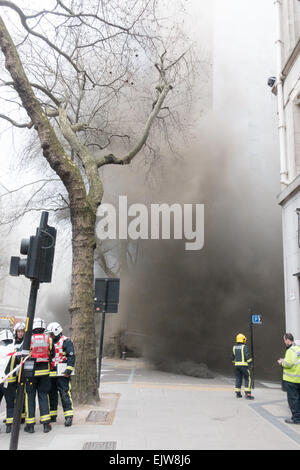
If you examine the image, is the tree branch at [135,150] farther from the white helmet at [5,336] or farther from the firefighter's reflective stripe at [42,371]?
the firefighter's reflective stripe at [42,371]

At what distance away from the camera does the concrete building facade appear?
27.3 ft

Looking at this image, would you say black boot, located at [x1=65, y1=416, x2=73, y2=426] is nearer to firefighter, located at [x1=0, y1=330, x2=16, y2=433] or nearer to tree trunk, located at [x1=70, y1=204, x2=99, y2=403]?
firefighter, located at [x1=0, y1=330, x2=16, y2=433]

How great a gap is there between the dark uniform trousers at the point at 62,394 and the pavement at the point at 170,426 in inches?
8.2

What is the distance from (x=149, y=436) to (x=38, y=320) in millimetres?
2292

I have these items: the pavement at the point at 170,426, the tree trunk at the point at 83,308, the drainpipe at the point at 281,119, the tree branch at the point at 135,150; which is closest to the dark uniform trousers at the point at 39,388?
the pavement at the point at 170,426

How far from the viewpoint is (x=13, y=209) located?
47.9ft

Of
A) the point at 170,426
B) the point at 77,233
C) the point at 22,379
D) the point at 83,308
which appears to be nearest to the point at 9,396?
the point at 22,379

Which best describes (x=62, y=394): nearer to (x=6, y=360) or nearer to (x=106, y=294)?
(x=6, y=360)

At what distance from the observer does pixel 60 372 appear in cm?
550

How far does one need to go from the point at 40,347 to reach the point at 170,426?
211cm

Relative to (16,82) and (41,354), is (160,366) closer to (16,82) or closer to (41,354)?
(41,354)

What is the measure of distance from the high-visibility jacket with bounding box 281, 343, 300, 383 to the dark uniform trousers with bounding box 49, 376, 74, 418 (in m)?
3.24

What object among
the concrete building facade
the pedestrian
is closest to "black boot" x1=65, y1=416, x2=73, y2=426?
the pedestrian

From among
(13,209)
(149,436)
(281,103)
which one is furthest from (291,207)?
(13,209)
